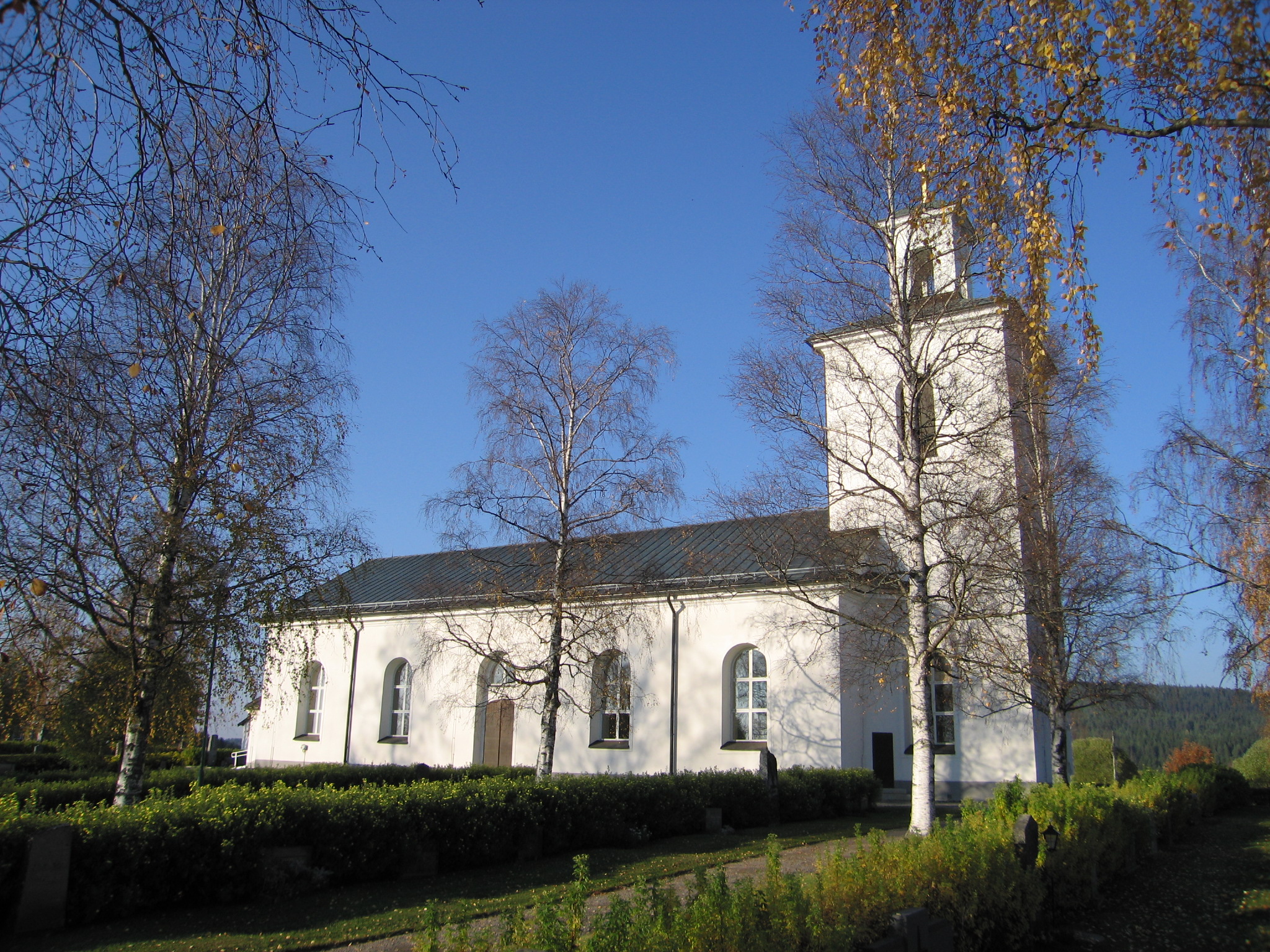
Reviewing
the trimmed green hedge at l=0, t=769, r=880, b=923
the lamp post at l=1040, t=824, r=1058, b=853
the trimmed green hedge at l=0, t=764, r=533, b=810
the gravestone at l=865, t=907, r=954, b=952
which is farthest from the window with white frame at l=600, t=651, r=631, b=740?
the gravestone at l=865, t=907, r=954, b=952

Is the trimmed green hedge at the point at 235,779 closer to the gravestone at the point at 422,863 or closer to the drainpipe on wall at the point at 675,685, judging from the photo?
the gravestone at the point at 422,863

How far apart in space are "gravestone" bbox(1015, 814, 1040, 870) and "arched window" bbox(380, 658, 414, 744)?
21.7 m

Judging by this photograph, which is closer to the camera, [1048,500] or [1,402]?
[1,402]

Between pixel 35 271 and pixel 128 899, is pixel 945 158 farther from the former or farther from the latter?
pixel 128 899

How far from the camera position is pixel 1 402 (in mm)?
4285

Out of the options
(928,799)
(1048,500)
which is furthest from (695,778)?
(1048,500)

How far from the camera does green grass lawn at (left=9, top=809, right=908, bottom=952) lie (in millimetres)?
6914

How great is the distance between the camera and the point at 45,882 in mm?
7074

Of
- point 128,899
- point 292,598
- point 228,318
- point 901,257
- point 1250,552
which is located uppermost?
point 901,257

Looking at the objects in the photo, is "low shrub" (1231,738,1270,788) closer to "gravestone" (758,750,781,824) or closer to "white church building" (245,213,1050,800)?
"white church building" (245,213,1050,800)

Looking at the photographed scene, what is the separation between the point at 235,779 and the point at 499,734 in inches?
339

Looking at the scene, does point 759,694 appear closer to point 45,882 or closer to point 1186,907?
point 1186,907

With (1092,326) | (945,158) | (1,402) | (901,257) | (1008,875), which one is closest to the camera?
(1,402)

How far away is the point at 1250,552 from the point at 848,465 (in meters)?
7.53
